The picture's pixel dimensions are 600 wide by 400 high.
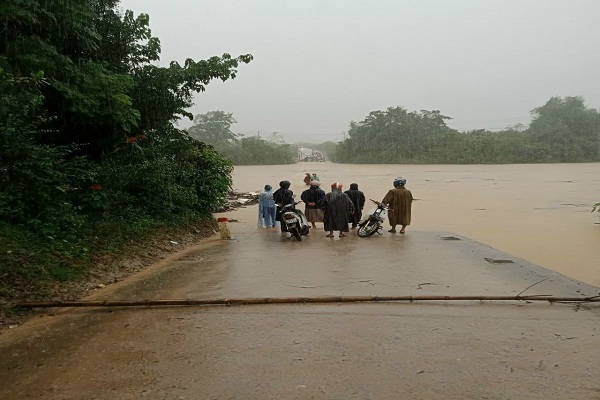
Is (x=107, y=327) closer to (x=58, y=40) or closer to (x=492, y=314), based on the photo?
(x=492, y=314)

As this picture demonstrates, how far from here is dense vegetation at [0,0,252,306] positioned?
6828mm

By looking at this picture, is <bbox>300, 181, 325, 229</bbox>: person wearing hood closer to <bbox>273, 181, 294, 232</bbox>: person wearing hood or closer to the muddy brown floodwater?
<bbox>273, 181, 294, 232</bbox>: person wearing hood

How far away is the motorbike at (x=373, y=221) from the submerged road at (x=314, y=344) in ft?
12.8

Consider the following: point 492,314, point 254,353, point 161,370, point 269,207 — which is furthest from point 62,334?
point 269,207

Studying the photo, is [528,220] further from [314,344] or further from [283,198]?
[314,344]

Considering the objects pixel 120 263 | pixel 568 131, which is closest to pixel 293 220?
pixel 120 263

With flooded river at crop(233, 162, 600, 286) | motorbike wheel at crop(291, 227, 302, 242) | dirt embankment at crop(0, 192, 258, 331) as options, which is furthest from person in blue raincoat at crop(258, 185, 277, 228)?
flooded river at crop(233, 162, 600, 286)

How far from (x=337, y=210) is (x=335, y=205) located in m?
0.15

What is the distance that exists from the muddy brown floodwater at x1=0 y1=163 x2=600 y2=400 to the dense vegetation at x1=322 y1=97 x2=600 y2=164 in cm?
5514

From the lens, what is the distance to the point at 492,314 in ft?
17.4

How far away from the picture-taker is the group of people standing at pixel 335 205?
1130cm

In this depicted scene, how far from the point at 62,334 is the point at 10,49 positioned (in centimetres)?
513

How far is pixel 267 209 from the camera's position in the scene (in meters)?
13.2

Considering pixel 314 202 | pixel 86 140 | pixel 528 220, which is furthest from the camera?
pixel 528 220
